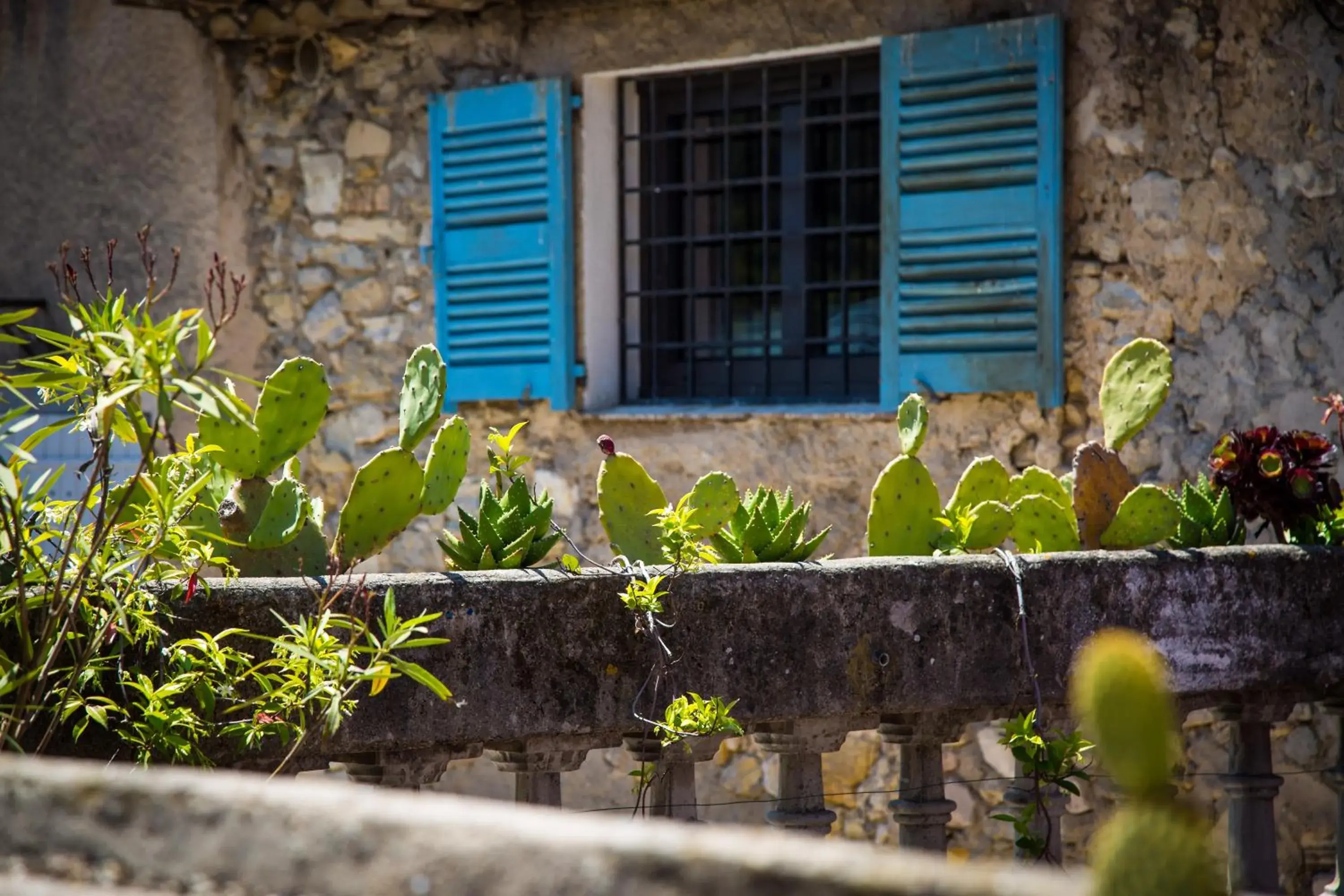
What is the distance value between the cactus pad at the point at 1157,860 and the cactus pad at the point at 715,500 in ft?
7.50

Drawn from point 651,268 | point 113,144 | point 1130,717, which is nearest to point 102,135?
point 113,144

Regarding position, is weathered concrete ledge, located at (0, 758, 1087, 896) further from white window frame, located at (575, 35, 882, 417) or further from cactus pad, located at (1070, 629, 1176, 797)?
white window frame, located at (575, 35, 882, 417)

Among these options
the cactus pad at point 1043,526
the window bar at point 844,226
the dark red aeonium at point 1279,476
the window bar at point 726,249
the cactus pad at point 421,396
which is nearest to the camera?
the cactus pad at point 421,396

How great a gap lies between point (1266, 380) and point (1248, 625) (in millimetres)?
2038

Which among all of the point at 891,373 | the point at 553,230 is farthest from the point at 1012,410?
the point at 553,230

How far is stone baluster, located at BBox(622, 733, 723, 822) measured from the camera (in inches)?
109

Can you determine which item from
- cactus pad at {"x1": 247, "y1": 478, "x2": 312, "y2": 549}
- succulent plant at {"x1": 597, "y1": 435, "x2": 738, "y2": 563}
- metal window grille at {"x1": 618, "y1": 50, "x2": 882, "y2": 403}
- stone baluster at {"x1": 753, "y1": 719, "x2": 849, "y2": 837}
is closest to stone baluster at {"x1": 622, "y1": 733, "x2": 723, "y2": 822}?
stone baluster at {"x1": 753, "y1": 719, "x2": 849, "y2": 837}

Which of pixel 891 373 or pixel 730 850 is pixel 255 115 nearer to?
pixel 891 373

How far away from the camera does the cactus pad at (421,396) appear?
2998mm

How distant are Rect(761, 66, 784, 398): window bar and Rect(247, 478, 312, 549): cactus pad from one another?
3.27 m

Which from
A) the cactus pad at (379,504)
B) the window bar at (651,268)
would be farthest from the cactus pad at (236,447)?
the window bar at (651,268)

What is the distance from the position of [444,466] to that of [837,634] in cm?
80

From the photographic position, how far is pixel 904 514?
3324mm

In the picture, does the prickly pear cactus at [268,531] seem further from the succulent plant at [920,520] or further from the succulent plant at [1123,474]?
the succulent plant at [1123,474]
